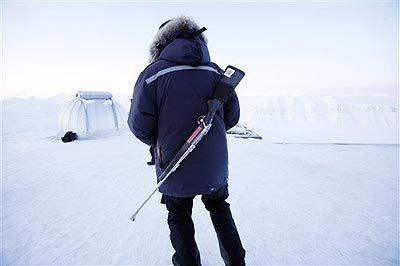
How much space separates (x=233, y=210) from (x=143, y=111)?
1981 millimetres

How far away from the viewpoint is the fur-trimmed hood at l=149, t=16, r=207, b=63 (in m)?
1.68

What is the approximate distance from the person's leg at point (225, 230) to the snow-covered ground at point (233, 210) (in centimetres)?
41

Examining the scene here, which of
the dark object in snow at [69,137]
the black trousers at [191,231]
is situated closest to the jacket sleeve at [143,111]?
the black trousers at [191,231]

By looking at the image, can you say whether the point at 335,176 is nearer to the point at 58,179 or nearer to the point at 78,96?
the point at 58,179

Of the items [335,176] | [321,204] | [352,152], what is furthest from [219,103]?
[352,152]

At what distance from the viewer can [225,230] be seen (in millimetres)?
1737

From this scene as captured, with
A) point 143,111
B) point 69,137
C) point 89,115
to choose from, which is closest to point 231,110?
point 143,111

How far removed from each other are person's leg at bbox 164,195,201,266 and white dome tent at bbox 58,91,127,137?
8.18 meters

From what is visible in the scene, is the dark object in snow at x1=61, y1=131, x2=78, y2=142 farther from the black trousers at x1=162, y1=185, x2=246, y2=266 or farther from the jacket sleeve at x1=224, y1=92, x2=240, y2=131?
the jacket sleeve at x1=224, y1=92, x2=240, y2=131

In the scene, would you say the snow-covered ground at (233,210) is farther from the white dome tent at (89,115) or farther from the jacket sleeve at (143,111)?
the white dome tent at (89,115)

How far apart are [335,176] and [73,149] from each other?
674cm

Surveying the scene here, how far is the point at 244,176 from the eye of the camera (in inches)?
169

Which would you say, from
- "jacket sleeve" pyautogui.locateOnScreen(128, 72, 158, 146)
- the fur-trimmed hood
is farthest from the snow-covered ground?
the fur-trimmed hood

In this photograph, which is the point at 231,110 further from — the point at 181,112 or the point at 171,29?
the point at 171,29
